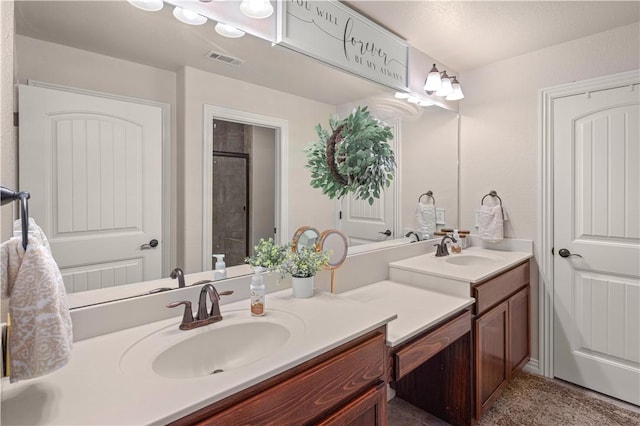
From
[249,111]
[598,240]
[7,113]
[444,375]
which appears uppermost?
[249,111]

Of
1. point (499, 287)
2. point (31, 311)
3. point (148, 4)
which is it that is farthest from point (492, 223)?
point (31, 311)

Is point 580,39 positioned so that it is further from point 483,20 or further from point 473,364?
point 473,364

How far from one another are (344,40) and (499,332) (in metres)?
1.94

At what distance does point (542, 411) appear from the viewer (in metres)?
2.07

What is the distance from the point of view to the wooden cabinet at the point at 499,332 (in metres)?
1.85

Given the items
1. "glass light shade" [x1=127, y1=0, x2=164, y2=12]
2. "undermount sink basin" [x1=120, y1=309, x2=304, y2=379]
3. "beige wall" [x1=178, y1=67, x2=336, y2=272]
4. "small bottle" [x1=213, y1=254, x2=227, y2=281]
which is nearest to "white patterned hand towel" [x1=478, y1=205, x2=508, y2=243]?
"beige wall" [x1=178, y1=67, x2=336, y2=272]

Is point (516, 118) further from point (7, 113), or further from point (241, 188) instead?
point (7, 113)

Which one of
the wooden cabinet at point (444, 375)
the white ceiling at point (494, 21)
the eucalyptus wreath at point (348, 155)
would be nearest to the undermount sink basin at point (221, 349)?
the wooden cabinet at point (444, 375)

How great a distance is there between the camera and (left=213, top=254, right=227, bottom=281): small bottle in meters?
1.42

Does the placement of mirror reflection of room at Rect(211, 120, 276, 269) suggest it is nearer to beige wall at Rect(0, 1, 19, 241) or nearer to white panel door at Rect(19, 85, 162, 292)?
white panel door at Rect(19, 85, 162, 292)

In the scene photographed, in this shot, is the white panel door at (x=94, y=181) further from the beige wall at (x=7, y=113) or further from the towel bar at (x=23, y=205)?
the towel bar at (x=23, y=205)

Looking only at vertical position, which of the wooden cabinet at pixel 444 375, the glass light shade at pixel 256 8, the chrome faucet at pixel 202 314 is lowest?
the wooden cabinet at pixel 444 375

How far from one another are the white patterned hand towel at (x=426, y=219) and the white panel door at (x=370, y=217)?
31 centimetres

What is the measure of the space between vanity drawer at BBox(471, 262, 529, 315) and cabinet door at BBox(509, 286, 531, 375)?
0.24 feet
